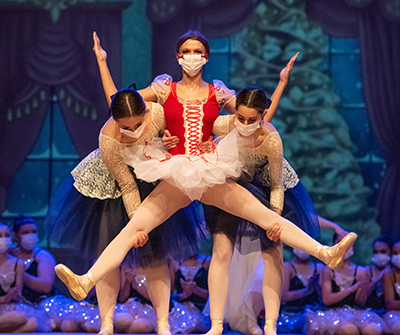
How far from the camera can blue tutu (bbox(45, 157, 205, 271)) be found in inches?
115

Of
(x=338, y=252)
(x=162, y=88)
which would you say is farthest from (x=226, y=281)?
(x=162, y=88)

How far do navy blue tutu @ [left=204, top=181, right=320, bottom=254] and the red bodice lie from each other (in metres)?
0.35

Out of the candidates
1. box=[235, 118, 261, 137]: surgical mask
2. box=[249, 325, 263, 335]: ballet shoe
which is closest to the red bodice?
box=[235, 118, 261, 137]: surgical mask

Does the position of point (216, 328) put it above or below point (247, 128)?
below

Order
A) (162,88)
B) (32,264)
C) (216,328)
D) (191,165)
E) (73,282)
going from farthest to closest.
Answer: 1. (32,264)
2. (162,88)
3. (216,328)
4. (191,165)
5. (73,282)

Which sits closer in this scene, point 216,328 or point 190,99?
point 216,328

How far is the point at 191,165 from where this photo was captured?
2668 mm

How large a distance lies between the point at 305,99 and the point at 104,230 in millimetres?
3262

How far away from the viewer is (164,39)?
550 cm

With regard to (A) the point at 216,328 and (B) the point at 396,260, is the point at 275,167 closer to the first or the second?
(A) the point at 216,328

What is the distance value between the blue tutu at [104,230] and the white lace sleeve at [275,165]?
0.56 metres

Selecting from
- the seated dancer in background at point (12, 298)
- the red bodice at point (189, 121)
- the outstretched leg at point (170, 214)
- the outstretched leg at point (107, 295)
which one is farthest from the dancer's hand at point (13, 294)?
the red bodice at point (189, 121)

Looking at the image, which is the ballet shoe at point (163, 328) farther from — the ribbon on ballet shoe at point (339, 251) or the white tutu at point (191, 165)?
the ribbon on ballet shoe at point (339, 251)

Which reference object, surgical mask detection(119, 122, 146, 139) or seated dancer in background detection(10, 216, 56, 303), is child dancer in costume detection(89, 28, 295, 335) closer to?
surgical mask detection(119, 122, 146, 139)
